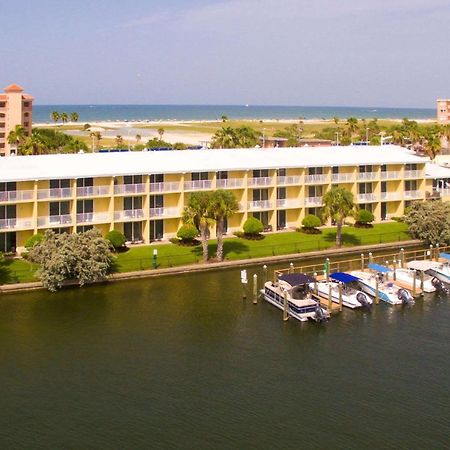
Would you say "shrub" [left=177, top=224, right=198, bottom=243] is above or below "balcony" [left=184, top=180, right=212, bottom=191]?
below

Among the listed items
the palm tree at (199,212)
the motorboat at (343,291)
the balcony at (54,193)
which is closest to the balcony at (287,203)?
the palm tree at (199,212)

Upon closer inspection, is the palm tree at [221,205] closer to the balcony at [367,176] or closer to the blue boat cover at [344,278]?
the blue boat cover at [344,278]

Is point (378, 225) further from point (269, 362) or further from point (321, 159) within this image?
point (269, 362)

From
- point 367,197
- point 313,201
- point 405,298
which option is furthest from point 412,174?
point 405,298

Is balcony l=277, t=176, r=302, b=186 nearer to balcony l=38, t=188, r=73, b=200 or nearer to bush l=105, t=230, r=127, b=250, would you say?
bush l=105, t=230, r=127, b=250

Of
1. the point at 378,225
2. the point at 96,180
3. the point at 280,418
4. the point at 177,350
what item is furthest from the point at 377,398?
the point at 378,225

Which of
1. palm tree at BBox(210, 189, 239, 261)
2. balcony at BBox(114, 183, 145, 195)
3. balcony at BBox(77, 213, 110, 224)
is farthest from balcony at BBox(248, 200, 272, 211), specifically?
balcony at BBox(77, 213, 110, 224)
